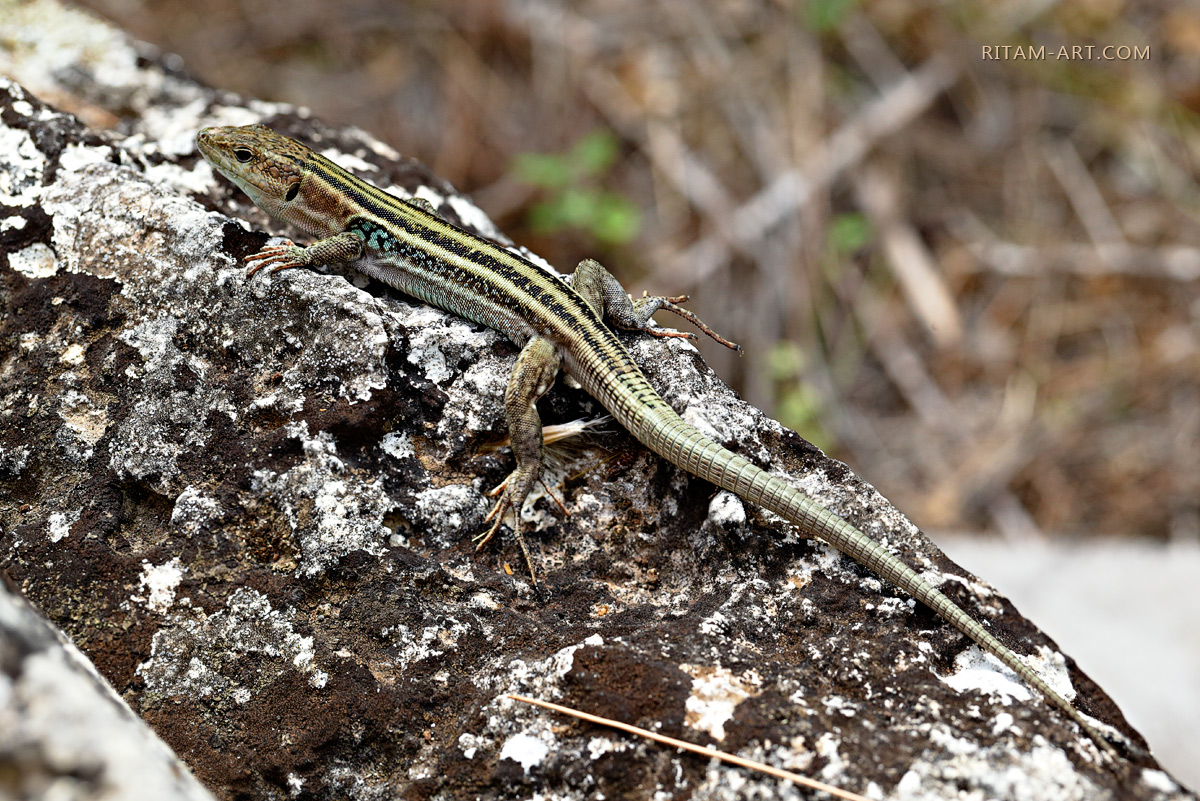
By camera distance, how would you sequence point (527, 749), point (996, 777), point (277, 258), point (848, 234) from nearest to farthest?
point (996, 777), point (527, 749), point (277, 258), point (848, 234)

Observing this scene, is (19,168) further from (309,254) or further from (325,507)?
(325,507)

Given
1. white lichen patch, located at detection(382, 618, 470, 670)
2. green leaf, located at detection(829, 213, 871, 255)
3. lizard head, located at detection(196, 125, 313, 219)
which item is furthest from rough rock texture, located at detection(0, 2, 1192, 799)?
green leaf, located at detection(829, 213, 871, 255)

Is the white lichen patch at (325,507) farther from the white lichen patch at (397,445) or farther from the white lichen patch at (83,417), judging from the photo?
the white lichen patch at (83,417)

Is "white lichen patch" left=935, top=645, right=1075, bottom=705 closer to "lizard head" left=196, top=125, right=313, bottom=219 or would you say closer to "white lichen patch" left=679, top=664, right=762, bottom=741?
"white lichen patch" left=679, top=664, right=762, bottom=741

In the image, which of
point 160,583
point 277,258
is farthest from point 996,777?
point 277,258

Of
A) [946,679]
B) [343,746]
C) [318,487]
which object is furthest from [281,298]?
[946,679]

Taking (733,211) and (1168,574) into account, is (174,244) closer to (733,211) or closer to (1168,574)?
(733,211)

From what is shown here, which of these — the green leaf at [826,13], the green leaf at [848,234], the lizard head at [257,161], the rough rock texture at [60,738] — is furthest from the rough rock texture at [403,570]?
the green leaf at [826,13]

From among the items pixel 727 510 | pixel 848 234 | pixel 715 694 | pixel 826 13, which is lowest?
pixel 715 694
